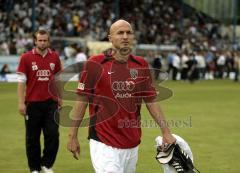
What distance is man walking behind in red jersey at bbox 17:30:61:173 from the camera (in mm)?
9406

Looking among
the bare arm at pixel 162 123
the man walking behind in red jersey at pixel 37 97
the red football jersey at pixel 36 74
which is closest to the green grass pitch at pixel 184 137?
the man walking behind in red jersey at pixel 37 97

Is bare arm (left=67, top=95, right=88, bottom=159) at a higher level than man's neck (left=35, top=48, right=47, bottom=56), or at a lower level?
lower

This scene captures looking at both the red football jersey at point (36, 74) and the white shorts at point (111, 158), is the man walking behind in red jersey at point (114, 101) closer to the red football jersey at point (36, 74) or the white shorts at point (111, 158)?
the white shorts at point (111, 158)

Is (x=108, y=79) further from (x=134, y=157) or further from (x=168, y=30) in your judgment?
(x=168, y=30)

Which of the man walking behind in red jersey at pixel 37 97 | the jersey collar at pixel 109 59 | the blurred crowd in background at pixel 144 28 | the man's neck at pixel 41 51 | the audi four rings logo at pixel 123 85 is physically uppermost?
the jersey collar at pixel 109 59

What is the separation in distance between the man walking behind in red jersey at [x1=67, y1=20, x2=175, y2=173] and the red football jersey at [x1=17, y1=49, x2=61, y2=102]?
10.4 ft

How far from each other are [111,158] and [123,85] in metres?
0.71

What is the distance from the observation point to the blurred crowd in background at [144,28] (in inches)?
1452

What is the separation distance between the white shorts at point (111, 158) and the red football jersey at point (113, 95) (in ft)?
0.18

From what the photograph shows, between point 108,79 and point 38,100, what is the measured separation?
345cm

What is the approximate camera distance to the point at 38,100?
31.0 ft

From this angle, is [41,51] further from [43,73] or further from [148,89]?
[148,89]

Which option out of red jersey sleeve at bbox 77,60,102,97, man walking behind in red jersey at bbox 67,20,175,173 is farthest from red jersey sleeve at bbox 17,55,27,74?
red jersey sleeve at bbox 77,60,102,97

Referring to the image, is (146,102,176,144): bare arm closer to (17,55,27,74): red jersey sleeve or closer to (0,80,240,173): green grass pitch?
(17,55,27,74): red jersey sleeve
